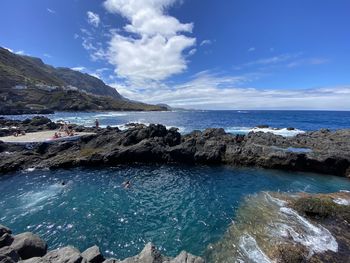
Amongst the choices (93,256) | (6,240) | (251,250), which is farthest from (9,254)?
(251,250)

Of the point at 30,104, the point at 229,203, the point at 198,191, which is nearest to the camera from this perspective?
the point at 229,203

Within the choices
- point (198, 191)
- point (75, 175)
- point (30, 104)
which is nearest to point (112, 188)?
point (75, 175)

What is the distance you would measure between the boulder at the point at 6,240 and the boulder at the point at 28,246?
206mm

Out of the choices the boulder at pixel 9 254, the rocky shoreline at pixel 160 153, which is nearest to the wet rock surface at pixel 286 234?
the boulder at pixel 9 254

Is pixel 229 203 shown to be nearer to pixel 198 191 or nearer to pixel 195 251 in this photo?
pixel 198 191

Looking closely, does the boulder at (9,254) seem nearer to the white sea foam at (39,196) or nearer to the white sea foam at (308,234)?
the white sea foam at (39,196)

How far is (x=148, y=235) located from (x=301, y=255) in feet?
32.8

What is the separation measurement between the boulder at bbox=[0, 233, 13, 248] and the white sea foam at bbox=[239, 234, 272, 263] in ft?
43.0

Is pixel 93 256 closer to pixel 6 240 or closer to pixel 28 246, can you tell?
pixel 28 246

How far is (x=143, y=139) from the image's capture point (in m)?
43.0

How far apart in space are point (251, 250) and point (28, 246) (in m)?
12.7

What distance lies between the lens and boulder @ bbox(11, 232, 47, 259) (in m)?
11.8

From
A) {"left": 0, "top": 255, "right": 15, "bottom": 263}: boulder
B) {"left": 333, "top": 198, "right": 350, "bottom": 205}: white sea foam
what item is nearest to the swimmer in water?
{"left": 0, "top": 255, "right": 15, "bottom": 263}: boulder

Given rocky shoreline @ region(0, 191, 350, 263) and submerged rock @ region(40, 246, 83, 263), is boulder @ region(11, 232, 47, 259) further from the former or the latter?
submerged rock @ region(40, 246, 83, 263)
